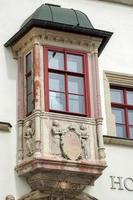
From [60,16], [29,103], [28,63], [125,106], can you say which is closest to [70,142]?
[29,103]

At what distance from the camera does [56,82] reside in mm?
13820

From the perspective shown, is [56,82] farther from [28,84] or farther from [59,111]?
[59,111]

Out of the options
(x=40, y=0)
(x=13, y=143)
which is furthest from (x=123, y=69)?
(x=13, y=143)

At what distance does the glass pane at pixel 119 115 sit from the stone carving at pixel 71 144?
7.60ft

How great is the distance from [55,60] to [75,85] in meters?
0.75

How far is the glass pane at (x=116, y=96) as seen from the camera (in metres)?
15.6

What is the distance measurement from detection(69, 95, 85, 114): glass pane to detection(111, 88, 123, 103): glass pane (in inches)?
74.0

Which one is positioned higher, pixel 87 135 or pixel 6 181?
pixel 87 135

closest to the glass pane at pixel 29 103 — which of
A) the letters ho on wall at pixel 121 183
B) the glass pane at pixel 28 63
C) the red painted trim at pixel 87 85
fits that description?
the glass pane at pixel 28 63

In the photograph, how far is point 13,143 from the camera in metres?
13.5

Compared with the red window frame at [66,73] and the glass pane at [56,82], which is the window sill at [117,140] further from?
the glass pane at [56,82]

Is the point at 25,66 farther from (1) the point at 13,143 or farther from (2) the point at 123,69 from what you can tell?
(2) the point at 123,69

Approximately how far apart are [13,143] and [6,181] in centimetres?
92

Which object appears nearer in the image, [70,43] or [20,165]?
[20,165]
